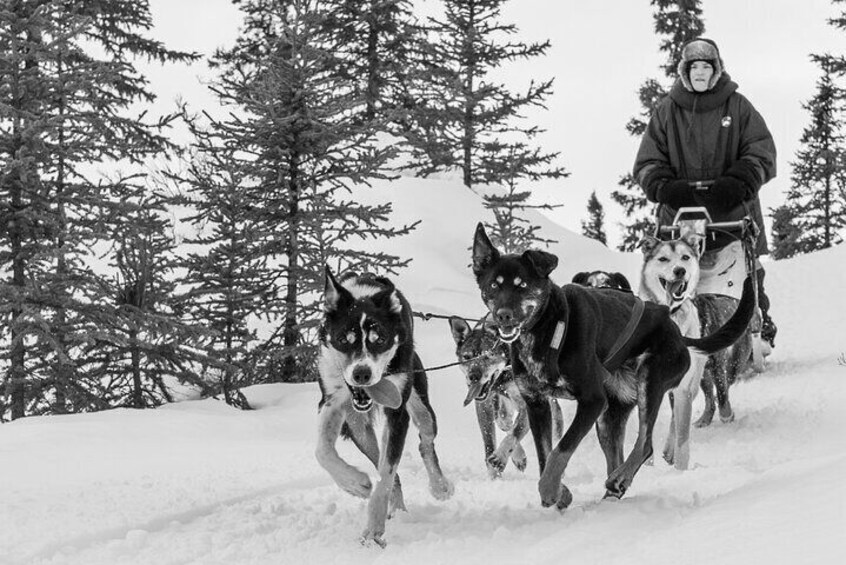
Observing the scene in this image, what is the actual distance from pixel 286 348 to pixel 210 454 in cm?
443

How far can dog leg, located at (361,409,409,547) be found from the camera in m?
4.15

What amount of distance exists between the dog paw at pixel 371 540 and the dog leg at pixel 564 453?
800 millimetres

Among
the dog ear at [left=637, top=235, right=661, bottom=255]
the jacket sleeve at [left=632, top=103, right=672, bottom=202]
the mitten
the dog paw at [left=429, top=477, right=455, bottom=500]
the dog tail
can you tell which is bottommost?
the dog paw at [left=429, top=477, right=455, bottom=500]

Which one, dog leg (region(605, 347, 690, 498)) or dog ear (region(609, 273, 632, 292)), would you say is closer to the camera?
dog leg (region(605, 347, 690, 498))

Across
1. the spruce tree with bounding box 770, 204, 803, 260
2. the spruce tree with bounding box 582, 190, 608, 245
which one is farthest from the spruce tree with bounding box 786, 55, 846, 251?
the spruce tree with bounding box 582, 190, 608, 245

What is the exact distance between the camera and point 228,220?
12.6 meters

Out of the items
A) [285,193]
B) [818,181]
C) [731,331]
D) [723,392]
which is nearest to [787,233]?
[818,181]

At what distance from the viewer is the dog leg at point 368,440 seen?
4.90m

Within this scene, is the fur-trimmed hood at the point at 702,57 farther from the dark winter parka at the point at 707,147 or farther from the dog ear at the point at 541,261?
the dog ear at the point at 541,261

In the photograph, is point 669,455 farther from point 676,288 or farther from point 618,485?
point 618,485

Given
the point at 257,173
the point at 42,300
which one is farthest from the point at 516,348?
the point at 257,173

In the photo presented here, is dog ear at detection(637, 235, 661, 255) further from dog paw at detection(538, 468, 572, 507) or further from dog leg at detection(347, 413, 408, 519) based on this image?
dog paw at detection(538, 468, 572, 507)

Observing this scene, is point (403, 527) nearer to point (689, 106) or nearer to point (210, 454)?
point (210, 454)

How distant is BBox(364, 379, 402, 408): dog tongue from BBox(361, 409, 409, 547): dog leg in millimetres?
62
